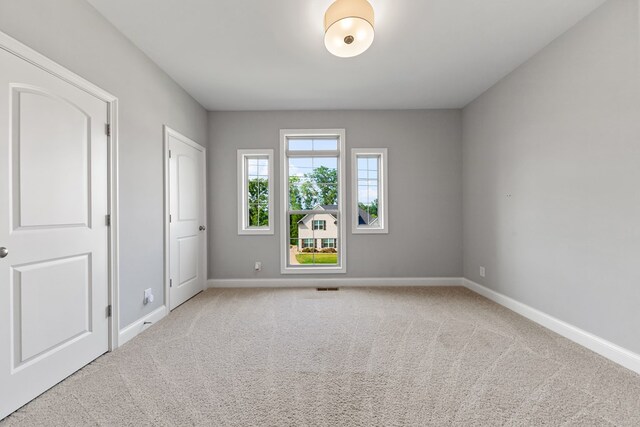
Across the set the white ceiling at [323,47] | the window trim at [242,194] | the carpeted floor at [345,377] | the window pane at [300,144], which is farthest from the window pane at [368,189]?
the carpeted floor at [345,377]

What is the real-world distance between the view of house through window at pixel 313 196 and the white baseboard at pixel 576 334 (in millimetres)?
2186

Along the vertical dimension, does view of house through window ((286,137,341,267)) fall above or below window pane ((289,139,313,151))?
below

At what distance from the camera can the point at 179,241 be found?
10.8 feet

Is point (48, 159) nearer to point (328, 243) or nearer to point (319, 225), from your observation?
point (319, 225)

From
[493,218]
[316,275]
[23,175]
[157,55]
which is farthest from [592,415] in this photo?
[157,55]

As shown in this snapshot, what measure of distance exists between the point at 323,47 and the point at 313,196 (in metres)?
2.08

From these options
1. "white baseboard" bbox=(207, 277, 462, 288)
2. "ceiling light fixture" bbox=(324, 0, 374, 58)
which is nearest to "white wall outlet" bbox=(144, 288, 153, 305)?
"white baseboard" bbox=(207, 277, 462, 288)

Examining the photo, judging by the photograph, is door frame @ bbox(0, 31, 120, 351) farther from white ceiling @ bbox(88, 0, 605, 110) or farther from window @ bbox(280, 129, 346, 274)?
window @ bbox(280, 129, 346, 274)

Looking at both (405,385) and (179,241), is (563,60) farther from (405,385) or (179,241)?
(179,241)

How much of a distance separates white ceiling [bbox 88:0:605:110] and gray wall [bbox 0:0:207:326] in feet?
0.63

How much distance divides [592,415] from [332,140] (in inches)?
145

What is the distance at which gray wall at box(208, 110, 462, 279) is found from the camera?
4.05 m

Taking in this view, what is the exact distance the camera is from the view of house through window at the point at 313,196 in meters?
4.14

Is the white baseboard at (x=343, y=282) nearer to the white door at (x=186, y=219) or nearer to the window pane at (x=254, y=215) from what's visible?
the white door at (x=186, y=219)
